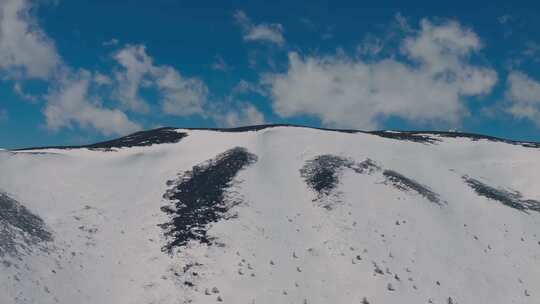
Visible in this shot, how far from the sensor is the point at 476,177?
5200cm

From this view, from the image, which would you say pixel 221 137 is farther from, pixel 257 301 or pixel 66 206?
pixel 257 301

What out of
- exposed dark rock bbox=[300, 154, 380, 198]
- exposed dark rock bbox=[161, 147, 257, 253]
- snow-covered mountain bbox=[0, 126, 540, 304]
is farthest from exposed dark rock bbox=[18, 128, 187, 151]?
exposed dark rock bbox=[300, 154, 380, 198]

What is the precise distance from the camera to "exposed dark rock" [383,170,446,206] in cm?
Result: 4178

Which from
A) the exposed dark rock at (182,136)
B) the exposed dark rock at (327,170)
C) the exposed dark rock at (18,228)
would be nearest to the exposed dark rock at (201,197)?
the exposed dark rock at (327,170)

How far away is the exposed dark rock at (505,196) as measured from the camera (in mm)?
44656

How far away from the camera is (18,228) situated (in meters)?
29.7

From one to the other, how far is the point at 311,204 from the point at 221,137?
23460 mm

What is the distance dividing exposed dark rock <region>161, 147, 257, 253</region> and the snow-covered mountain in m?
0.17

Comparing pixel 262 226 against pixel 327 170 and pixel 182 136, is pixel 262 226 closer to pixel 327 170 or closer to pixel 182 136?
pixel 327 170

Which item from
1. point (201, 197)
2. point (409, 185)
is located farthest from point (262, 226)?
point (409, 185)

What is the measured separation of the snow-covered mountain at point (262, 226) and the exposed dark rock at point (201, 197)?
0.17 meters

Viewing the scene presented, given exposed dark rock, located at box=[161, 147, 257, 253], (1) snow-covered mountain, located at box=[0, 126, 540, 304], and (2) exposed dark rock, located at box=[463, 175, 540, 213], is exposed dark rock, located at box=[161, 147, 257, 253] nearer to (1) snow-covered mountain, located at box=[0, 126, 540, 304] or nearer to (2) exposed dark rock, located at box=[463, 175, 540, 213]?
(1) snow-covered mountain, located at box=[0, 126, 540, 304]

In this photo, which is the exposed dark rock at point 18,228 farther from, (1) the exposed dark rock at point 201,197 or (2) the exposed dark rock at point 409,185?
(2) the exposed dark rock at point 409,185

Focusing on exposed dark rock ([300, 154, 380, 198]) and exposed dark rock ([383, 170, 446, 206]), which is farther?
exposed dark rock ([300, 154, 380, 198])
